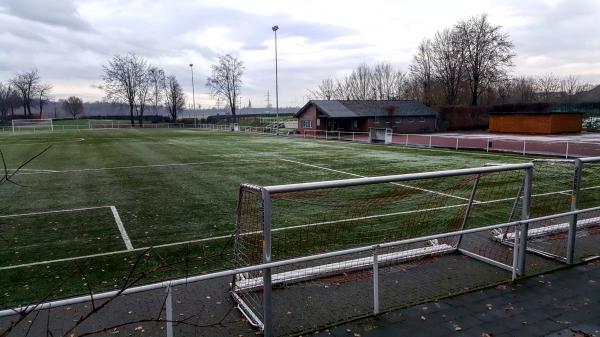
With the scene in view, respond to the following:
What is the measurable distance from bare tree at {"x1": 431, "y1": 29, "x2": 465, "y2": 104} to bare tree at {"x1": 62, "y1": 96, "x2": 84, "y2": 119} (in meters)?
93.7

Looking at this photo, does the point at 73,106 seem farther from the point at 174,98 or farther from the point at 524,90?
the point at 524,90

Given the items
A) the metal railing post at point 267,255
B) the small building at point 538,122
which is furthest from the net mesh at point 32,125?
the metal railing post at point 267,255

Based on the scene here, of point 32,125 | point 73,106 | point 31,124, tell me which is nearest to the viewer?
point 32,125

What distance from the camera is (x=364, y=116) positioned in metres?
49.5

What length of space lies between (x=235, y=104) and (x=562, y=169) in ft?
254

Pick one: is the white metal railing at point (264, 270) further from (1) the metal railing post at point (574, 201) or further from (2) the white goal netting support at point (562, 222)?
(2) the white goal netting support at point (562, 222)

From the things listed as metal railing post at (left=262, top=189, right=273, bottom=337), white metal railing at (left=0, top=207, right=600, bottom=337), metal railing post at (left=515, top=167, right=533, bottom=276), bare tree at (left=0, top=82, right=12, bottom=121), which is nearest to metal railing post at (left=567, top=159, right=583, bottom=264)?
white metal railing at (left=0, top=207, right=600, bottom=337)

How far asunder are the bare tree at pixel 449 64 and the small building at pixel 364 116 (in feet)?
36.2

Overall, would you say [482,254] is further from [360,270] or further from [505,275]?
[360,270]

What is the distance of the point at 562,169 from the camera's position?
52.6ft

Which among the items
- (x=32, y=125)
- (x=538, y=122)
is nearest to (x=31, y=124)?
(x=32, y=125)

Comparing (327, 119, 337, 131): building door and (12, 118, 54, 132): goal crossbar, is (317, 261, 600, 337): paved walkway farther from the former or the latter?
(12, 118, 54, 132): goal crossbar

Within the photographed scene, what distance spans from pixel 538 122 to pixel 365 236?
39.4 meters

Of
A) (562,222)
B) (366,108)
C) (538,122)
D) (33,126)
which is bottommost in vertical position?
(562,222)
